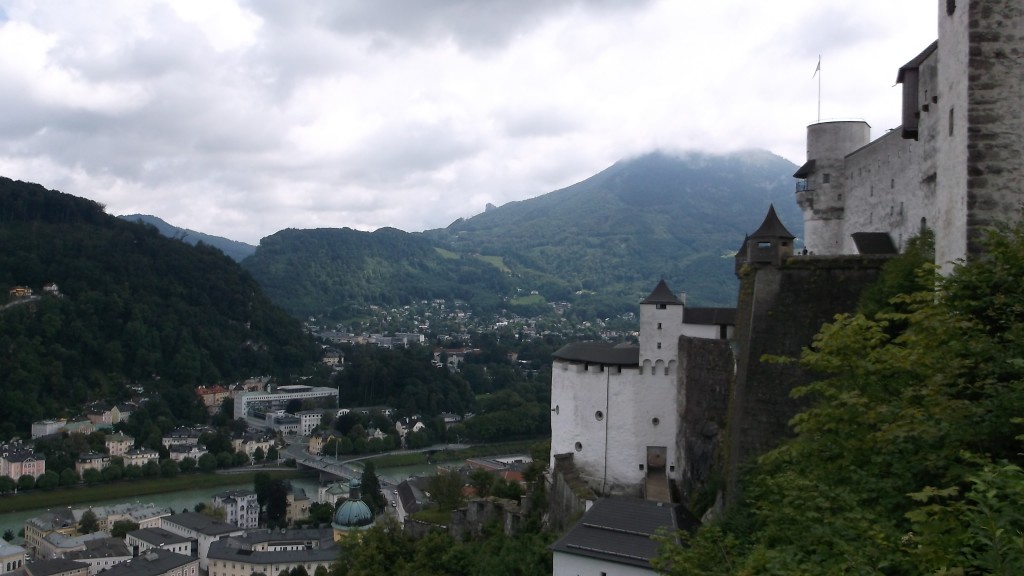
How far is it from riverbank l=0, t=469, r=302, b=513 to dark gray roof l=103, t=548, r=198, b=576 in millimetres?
15696

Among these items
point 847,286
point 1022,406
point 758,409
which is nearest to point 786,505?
point 1022,406

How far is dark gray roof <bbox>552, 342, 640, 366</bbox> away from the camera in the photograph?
21.0 meters

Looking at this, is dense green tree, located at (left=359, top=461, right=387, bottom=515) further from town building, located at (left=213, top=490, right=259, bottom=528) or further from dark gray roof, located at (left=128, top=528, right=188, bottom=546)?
dark gray roof, located at (left=128, top=528, right=188, bottom=546)

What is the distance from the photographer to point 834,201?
20484 mm

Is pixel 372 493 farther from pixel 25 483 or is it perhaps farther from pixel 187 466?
pixel 25 483

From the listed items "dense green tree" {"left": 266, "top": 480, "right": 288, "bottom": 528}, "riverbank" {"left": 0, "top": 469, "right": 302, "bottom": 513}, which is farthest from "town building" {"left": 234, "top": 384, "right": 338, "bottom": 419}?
"dense green tree" {"left": 266, "top": 480, "right": 288, "bottom": 528}

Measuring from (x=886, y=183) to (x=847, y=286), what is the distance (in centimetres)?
317

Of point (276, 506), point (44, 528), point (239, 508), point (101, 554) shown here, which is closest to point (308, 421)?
point (276, 506)

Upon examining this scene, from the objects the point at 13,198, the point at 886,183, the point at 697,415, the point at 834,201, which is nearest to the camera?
the point at 886,183

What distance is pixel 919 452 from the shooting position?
769 centimetres

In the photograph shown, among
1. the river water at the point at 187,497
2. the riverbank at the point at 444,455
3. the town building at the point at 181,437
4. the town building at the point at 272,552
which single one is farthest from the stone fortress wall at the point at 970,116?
the town building at the point at 181,437

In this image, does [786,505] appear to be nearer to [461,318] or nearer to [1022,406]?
[1022,406]

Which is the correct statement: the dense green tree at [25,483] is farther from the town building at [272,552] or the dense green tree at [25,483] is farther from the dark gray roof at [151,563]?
the town building at [272,552]

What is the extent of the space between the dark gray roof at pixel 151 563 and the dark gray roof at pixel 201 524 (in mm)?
2302
